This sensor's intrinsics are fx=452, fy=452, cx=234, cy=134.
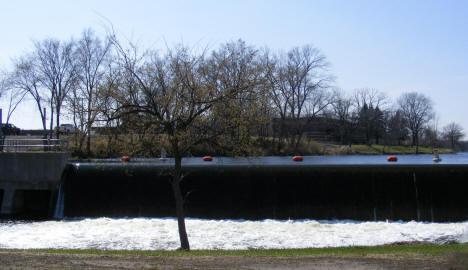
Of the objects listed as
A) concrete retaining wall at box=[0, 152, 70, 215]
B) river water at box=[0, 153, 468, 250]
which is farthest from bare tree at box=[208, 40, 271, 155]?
concrete retaining wall at box=[0, 152, 70, 215]

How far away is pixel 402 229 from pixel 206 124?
8.92m

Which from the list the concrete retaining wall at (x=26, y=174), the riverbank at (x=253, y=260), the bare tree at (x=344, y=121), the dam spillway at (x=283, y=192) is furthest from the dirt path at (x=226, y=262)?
the bare tree at (x=344, y=121)

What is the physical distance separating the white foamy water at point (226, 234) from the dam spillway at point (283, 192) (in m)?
0.68

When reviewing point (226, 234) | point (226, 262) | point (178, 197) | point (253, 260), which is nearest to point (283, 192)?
point (226, 234)

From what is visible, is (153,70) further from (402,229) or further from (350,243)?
(402,229)

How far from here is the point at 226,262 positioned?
883 cm

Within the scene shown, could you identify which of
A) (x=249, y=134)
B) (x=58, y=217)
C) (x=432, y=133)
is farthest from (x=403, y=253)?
(x=432, y=133)

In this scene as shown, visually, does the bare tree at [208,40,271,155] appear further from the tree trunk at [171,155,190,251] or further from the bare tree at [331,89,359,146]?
the bare tree at [331,89,359,146]

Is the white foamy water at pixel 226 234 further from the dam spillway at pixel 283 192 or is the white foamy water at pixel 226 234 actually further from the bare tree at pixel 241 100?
the bare tree at pixel 241 100

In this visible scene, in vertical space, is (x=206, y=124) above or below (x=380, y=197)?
above

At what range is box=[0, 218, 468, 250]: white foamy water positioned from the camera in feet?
48.2

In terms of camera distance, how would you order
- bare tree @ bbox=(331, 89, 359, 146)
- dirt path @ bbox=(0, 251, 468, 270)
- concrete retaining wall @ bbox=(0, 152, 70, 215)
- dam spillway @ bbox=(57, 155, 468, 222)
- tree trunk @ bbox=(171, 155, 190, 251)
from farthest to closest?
bare tree @ bbox=(331, 89, 359, 146) < concrete retaining wall @ bbox=(0, 152, 70, 215) < dam spillway @ bbox=(57, 155, 468, 222) < tree trunk @ bbox=(171, 155, 190, 251) < dirt path @ bbox=(0, 251, 468, 270)

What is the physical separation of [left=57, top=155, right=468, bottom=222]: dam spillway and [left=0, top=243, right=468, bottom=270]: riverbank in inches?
277

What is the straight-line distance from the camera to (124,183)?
826 inches
